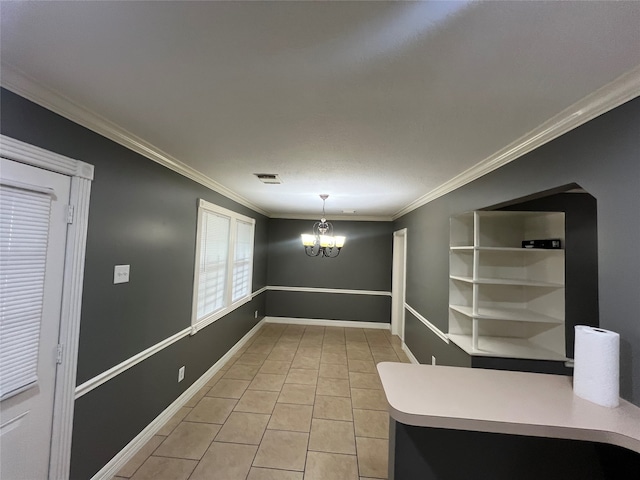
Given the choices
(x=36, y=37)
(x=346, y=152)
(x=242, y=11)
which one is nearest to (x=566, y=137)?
(x=346, y=152)

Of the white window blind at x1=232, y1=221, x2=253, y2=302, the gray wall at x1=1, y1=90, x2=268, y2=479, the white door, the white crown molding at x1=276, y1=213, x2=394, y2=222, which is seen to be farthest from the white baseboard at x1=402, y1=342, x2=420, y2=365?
the white door

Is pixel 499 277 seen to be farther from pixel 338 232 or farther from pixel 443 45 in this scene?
pixel 338 232

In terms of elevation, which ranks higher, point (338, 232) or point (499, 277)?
point (338, 232)

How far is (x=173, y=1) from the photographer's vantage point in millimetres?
843

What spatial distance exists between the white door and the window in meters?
1.46

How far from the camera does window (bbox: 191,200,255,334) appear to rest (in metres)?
3.10

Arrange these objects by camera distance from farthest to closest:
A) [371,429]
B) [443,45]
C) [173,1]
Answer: [371,429]
[443,45]
[173,1]

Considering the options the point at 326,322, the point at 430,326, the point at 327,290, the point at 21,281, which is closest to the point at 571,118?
the point at 430,326

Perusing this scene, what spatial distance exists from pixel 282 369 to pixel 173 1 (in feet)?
12.5

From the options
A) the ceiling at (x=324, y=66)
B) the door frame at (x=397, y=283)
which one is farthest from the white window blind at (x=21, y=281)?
the door frame at (x=397, y=283)

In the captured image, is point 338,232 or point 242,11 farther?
point 338,232

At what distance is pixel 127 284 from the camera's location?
2010 millimetres

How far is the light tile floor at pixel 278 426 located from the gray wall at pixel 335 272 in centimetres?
181

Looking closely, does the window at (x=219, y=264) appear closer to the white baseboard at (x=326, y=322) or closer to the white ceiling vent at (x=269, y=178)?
the white ceiling vent at (x=269, y=178)
